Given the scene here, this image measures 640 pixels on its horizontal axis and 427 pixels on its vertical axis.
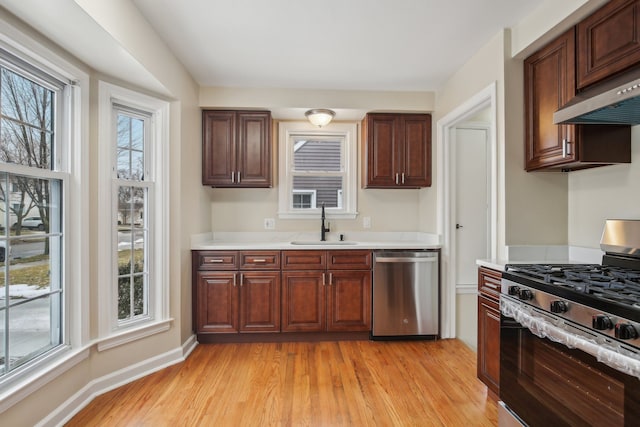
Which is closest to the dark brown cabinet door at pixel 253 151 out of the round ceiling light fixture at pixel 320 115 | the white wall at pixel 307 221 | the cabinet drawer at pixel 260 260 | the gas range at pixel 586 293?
the white wall at pixel 307 221

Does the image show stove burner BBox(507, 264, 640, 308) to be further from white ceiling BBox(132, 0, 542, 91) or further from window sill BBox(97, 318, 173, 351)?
window sill BBox(97, 318, 173, 351)

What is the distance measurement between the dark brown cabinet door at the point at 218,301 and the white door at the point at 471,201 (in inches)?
89.7

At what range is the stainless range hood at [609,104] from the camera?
4.55 ft

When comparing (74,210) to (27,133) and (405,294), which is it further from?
(405,294)

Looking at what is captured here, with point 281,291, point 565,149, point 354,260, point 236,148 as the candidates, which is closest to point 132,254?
point 281,291

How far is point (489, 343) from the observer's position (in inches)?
83.4

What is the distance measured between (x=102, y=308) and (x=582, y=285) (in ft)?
9.19

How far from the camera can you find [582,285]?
4.64 feet

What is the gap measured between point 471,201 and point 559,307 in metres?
2.11

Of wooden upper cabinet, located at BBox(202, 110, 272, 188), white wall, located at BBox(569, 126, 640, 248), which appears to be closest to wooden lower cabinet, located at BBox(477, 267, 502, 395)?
white wall, located at BBox(569, 126, 640, 248)

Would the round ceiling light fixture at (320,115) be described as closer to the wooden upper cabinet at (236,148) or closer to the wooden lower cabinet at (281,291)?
the wooden upper cabinet at (236,148)

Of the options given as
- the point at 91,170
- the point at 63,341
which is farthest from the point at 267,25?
the point at 63,341

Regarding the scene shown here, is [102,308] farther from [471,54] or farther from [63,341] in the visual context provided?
[471,54]

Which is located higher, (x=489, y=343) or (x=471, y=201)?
(x=471, y=201)
